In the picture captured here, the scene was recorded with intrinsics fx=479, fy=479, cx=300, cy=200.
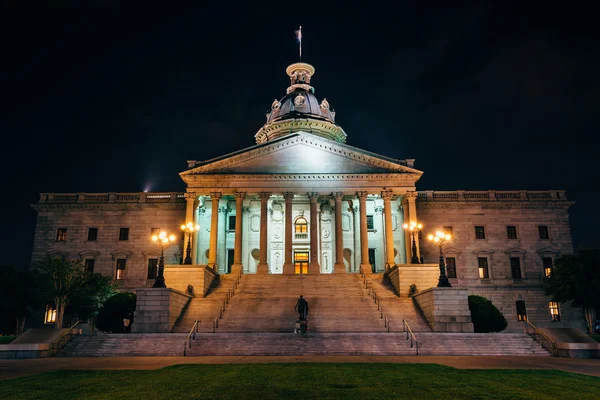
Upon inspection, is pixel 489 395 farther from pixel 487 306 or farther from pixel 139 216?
pixel 139 216

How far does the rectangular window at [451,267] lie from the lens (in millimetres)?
49375

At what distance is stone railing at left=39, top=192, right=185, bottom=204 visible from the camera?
2019 inches

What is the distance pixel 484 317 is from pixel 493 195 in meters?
24.6

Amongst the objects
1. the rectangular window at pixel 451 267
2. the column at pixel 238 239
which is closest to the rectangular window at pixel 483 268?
the rectangular window at pixel 451 267

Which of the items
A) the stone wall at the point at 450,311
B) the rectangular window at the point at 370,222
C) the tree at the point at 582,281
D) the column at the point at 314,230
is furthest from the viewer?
the rectangular window at the point at 370,222

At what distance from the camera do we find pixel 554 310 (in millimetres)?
48062

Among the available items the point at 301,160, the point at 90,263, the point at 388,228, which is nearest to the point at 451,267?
the point at 388,228

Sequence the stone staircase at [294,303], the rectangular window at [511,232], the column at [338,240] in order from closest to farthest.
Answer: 1. the stone staircase at [294,303]
2. the column at [338,240]
3. the rectangular window at [511,232]

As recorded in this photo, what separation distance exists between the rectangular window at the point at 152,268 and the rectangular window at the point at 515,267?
36626mm

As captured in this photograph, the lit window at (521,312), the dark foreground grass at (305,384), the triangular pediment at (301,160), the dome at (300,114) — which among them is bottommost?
the dark foreground grass at (305,384)

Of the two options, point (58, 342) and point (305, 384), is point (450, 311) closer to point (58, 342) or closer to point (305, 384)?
point (305, 384)

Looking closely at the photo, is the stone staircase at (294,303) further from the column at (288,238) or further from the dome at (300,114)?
the dome at (300,114)

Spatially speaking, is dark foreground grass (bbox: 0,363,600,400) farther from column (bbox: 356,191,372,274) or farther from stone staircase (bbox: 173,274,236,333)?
column (bbox: 356,191,372,274)

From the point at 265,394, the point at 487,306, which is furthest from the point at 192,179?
the point at 265,394
